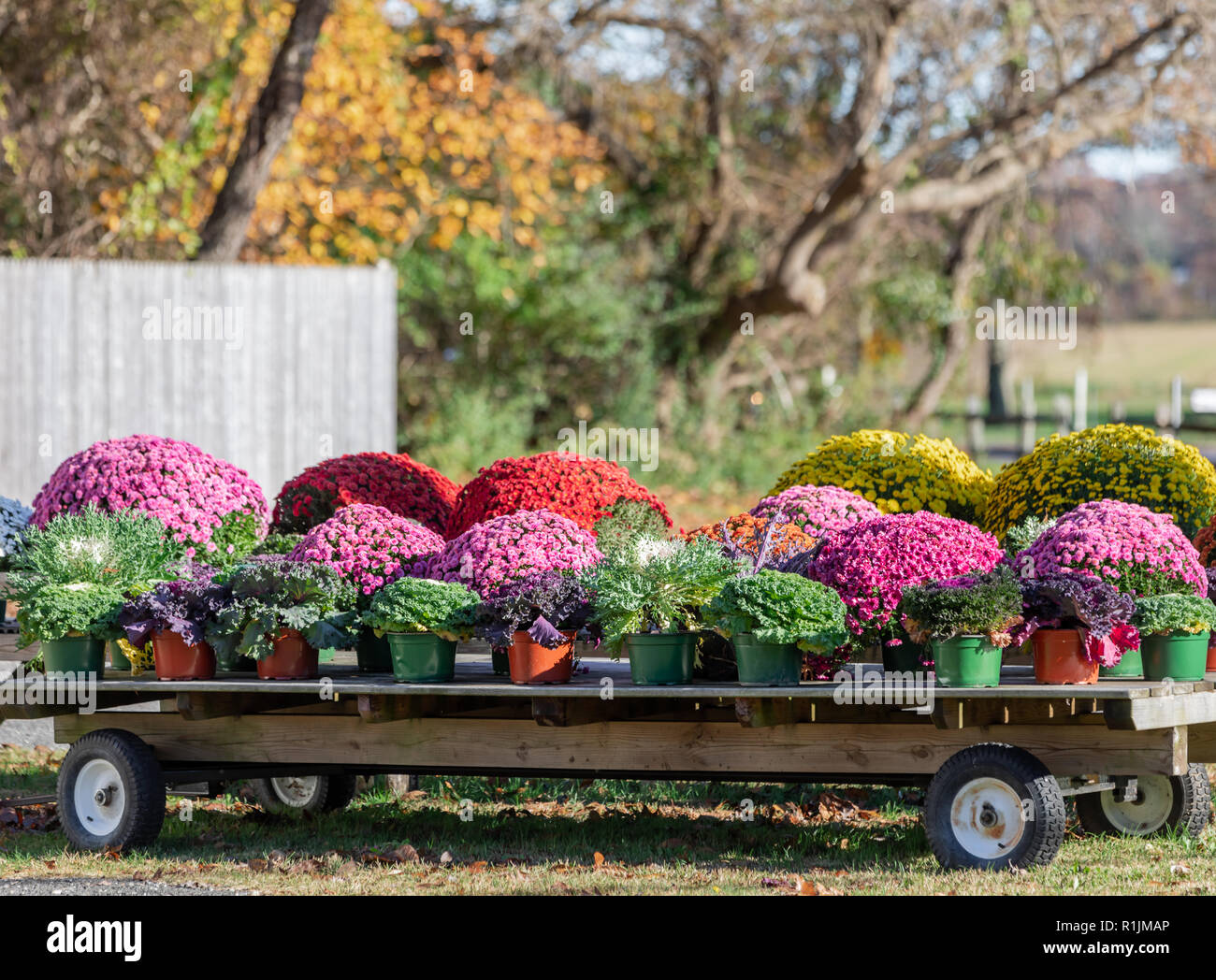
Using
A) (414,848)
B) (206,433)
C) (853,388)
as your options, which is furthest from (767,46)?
(414,848)

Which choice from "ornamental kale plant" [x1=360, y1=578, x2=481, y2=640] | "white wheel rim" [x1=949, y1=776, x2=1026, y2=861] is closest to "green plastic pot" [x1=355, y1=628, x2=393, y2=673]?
"ornamental kale plant" [x1=360, y1=578, x2=481, y2=640]

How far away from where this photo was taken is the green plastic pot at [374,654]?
279 inches

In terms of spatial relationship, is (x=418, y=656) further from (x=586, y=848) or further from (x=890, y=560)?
(x=890, y=560)

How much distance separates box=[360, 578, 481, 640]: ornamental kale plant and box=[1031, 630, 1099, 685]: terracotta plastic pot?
6.67 ft

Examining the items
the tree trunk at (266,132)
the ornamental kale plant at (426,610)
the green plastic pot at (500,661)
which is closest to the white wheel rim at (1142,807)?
the green plastic pot at (500,661)

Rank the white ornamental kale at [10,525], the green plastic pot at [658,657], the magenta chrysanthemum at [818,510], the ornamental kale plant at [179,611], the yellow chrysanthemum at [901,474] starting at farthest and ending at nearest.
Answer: the white ornamental kale at [10,525], the yellow chrysanthemum at [901,474], the magenta chrysanthemum at [818,510], the ornamental kale plant at [179,611], the green plastic pot at [658,657]

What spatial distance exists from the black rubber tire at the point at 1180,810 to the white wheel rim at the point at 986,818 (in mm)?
1044

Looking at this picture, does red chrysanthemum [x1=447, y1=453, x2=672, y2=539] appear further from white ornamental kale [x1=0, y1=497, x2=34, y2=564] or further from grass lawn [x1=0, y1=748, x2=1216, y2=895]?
white ornamental kale [x1=0, y1=497, x2=34, y2=564]

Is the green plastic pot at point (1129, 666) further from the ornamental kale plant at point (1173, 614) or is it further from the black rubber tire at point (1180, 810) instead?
the black rubber tire at point (1180, 810)

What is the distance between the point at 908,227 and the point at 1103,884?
17.8 meters

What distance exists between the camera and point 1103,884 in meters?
5.89

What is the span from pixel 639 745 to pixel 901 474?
8.85 feet

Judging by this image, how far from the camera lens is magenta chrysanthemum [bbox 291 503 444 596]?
7.08 metres

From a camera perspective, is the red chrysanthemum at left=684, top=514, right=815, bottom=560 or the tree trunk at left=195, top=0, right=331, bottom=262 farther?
the tree trunk at left=195, top=0, right=331, bottom=262
